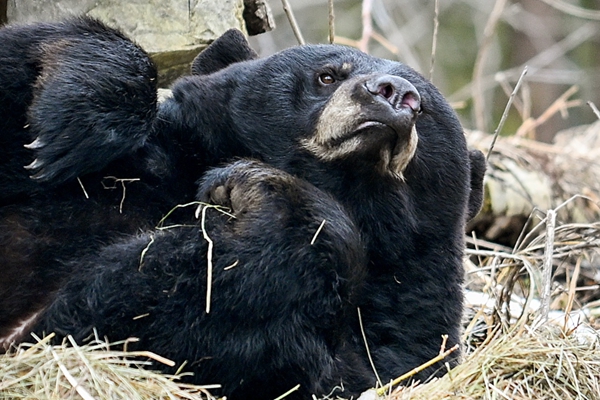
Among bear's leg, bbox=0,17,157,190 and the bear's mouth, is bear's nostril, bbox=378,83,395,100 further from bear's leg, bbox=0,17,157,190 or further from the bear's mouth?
bear's leg, bbox=0,17,157,190

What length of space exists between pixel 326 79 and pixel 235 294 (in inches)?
53.1

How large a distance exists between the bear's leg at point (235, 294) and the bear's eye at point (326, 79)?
31.6 inches

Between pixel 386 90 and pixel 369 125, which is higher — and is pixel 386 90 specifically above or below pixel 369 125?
above

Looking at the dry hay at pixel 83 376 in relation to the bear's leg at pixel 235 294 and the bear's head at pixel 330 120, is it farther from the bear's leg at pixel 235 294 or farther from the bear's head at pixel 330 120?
the bear's head at pixel 330 120

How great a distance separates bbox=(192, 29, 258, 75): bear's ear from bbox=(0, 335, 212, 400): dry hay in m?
1.91

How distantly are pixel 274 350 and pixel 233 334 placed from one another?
18cm

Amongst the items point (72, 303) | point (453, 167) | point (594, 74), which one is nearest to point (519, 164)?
point (453, 167)

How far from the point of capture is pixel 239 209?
3.71m

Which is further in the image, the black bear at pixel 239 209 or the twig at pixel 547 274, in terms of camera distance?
the twig at pixel 547 274

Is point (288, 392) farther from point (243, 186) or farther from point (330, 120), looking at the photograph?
→ point (330, 120)

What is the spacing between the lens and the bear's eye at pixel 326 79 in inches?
170

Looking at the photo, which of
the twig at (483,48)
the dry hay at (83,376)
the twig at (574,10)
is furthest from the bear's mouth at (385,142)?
the twig at (574,10)

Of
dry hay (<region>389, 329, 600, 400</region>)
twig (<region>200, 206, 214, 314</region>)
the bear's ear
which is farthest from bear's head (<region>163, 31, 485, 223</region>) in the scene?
dry hay (<region>389, 329, 600, 400</region>)

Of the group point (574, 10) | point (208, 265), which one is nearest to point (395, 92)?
point (208, 265)
